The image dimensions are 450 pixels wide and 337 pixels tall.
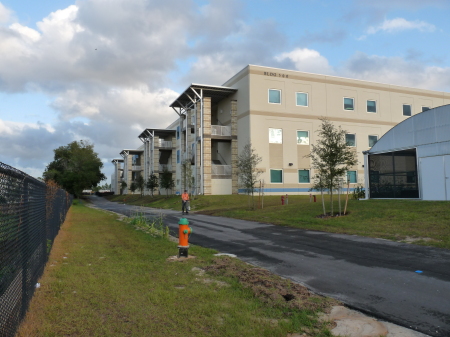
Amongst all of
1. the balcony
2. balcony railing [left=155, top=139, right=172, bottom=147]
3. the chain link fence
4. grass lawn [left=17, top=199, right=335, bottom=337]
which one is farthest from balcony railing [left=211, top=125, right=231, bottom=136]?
the chain link fence

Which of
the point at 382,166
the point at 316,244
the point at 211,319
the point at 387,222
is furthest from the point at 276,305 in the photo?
the point at 382,166

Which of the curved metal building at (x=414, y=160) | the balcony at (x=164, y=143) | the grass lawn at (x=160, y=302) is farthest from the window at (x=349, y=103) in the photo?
the grass lawn at (x=160, y=302)

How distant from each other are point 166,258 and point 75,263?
1.98 m

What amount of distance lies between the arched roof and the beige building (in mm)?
15186

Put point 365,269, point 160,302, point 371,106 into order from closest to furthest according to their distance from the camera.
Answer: point 160,302 < point 365,269 < point 371,106

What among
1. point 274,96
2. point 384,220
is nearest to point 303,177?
point 274,96

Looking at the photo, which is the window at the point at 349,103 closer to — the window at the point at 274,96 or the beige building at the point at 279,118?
the beige building at the point at 279,118

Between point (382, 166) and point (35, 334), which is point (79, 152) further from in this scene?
point (35, 334)

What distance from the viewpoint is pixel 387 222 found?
14961 millimetres

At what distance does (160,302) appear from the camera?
542cm

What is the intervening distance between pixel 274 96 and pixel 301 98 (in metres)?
3.24

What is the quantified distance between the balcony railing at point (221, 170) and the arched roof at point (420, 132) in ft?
67.9

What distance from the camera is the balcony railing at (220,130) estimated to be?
4144 cm

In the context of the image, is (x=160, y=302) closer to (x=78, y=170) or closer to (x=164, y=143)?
(x=164, y=143)
